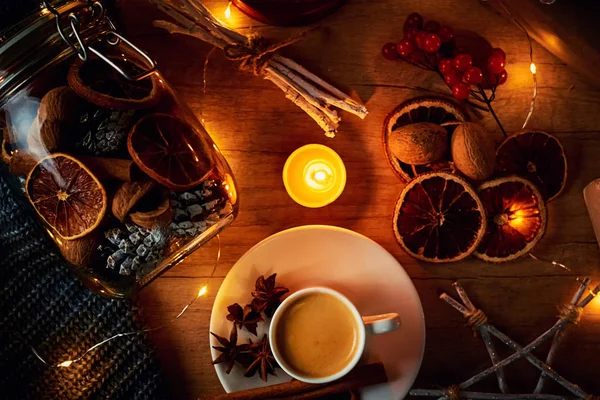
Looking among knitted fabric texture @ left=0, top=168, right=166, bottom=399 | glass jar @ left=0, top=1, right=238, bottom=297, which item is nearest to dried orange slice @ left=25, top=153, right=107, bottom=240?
glass jar @ left=0, top=1, right=238, bottom=297

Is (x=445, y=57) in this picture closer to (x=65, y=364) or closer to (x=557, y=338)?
(x=557, y=338)

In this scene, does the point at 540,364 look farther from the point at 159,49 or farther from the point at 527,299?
the point at 159,49

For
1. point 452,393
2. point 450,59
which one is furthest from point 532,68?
point 452,393

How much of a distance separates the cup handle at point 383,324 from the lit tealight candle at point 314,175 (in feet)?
0.94

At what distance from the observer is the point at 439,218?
1.21 metres

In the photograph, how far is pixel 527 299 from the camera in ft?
4.28

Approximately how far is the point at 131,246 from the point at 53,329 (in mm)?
355

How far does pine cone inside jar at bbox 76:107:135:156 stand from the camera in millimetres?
963

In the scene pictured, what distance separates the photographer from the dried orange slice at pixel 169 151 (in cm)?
97

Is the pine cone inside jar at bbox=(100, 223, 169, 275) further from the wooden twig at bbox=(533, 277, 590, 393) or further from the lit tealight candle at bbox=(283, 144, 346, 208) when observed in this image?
the wooden twig at bbox=(533, 277, 590, 393)

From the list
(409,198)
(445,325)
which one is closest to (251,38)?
(409,198)

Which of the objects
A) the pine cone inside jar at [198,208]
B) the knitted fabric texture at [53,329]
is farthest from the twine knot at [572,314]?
the knitted fabric texture at [53,329]

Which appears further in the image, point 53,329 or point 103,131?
point 53,329

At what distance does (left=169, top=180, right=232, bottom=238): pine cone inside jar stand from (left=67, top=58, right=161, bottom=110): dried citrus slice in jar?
0.17m
